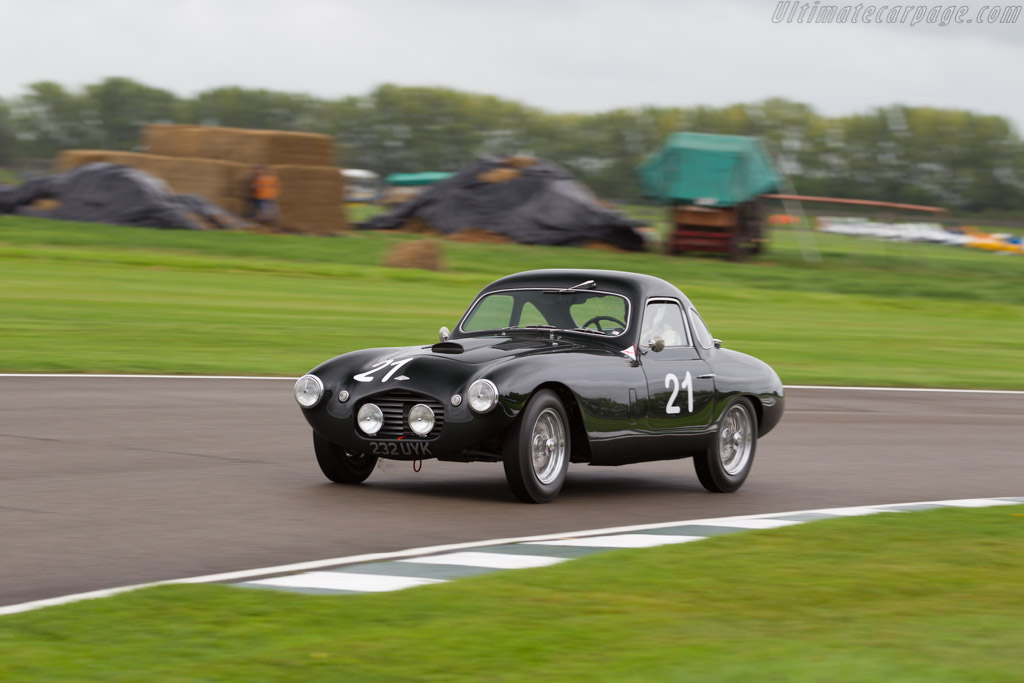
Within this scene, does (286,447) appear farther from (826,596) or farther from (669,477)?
(826,596)

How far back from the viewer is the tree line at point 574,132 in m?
161

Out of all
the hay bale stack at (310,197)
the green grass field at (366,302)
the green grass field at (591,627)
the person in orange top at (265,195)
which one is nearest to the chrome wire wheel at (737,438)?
the green grass field at (591,627)

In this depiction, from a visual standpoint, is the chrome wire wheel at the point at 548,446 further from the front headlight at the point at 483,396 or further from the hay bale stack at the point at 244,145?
the hay bale stack at the point at 244,145

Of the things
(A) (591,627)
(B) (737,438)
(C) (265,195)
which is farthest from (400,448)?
(C) (265,195)

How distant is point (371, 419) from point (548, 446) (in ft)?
3.54

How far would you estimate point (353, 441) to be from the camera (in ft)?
31.5

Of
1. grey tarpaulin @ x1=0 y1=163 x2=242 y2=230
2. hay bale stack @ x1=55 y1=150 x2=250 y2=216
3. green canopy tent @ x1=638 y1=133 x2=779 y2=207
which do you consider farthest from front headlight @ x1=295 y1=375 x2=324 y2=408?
green canopy tent @ x1=638 y1=133 x2=779 y2=207

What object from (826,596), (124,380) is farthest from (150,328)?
(826,596)

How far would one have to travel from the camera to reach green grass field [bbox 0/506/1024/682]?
17.2 ft

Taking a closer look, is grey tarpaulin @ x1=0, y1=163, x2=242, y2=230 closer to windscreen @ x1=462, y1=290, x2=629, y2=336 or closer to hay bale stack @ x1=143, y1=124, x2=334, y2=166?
hay bale stack @ x1=143, y1=124, x2=334, y2=166

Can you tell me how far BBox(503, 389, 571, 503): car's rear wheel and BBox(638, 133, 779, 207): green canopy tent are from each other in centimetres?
3394

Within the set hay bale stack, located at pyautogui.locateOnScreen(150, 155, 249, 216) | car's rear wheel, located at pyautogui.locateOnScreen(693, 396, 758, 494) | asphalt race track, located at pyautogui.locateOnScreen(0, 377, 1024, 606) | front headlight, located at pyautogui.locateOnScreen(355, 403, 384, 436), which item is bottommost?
asphalt race track, located at pyautogui.locateOnScreen(0, 377, 1024, 606)

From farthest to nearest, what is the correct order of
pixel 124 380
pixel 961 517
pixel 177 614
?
pixel 124 380, pixel 961 517, pixel 177 614

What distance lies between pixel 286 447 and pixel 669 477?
2871 millimetres
